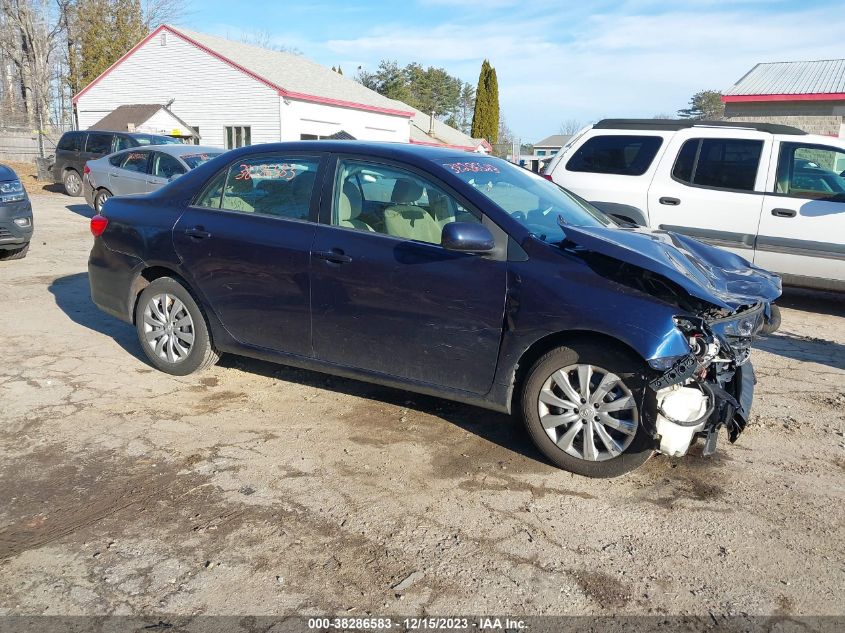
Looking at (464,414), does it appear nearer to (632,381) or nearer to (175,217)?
(632,381)

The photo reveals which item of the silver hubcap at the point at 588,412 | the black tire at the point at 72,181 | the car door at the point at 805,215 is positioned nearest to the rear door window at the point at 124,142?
the black tire at the point at 72,181

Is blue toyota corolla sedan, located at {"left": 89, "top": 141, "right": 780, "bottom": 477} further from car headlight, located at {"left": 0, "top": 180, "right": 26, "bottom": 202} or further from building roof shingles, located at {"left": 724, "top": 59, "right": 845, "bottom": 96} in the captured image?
building roof shingles, located at {"left": 724, "top": 59, "right": 845, "bottom": 96}

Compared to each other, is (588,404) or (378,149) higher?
(378,149)

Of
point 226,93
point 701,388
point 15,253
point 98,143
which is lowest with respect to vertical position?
point 15,253

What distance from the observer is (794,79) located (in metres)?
20.2

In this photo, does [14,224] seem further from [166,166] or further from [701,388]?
[701,388]

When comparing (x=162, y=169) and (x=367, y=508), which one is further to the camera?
(x=162, y=169)

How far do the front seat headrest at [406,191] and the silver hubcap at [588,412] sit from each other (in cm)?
139

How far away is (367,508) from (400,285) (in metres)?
1.32

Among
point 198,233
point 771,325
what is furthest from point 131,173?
point 771,325

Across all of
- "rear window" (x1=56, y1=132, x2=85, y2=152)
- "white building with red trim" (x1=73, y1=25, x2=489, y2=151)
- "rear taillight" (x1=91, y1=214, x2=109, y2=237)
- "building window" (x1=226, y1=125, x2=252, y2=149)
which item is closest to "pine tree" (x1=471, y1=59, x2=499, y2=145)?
"white building with red trim" (x1=73, y1=25, x2=489, y2=151)

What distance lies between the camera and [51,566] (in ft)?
9.70

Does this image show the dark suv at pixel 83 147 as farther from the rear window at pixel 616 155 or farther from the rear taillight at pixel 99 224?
the rear taillight at pixel 99 224

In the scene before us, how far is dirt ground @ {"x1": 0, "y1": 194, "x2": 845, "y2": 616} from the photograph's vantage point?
2.84 m
